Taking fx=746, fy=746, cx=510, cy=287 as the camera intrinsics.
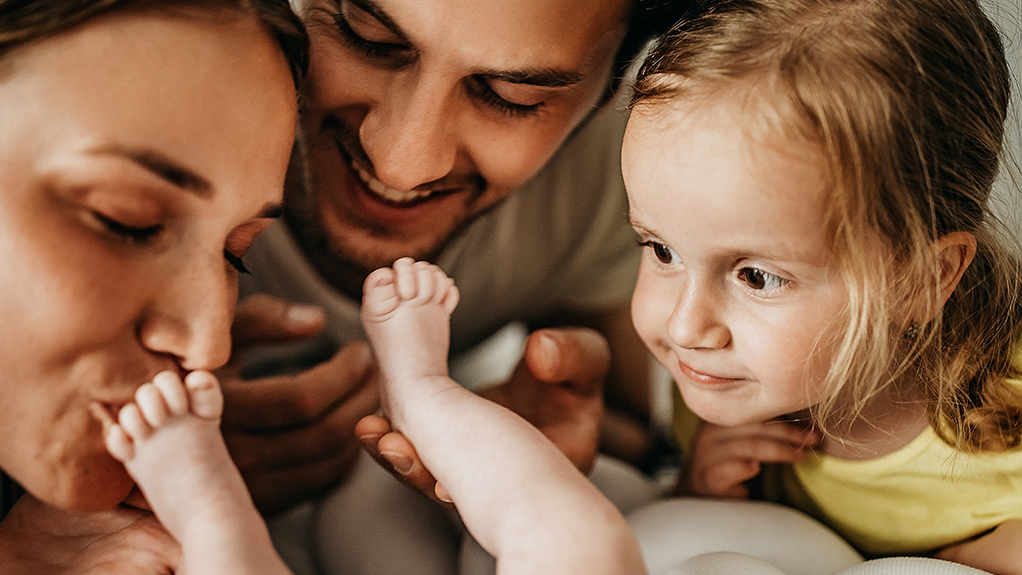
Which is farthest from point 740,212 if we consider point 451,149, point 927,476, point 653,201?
point 927,476

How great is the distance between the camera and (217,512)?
20.9 inches

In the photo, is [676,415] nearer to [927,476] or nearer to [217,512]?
[927,476]

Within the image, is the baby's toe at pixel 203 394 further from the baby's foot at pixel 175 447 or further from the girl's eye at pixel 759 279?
the girl's eye at pixel 759 279

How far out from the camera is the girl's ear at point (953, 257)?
0.65 m

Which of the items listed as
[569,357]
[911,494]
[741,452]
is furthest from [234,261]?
[911,494]

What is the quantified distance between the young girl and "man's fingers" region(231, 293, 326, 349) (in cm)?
33

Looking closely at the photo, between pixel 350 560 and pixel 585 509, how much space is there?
0.29 m

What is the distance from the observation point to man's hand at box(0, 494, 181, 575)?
0.56 meters

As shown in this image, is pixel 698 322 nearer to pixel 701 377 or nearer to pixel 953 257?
pixel 701 377

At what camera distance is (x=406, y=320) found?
66 centimetres

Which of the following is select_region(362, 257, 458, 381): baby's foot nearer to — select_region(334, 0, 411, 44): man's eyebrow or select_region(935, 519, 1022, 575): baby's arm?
select_region(334, 0, 411, 44): man's eyebrow

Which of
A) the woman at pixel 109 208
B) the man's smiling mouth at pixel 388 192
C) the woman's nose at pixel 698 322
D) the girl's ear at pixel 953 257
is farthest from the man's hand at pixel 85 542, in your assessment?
the girl's ear at pixel 953 257

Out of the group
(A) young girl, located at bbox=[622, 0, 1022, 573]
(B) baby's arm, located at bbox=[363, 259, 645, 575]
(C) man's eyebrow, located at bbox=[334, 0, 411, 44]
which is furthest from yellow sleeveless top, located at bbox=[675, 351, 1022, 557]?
(C) man's eyebrow, located at bbox=[334, 0, 411, 44]

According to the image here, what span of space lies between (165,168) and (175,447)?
194 millimetres
